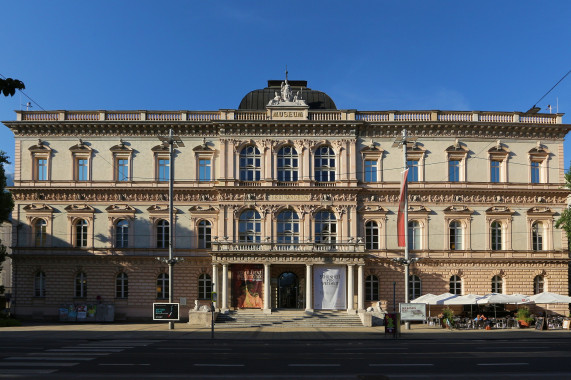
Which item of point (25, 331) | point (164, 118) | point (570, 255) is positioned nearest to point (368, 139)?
point (164, 118)

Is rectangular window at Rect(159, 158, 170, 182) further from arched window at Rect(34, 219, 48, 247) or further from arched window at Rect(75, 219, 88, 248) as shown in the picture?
arched window at Rect(34, 219, 48, 247)

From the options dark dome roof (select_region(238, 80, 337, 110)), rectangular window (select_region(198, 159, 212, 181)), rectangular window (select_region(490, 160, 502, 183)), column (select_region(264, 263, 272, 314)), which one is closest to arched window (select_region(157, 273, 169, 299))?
column (select_region(264, 263, 272, 314))

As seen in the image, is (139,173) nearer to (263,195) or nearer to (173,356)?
(263,195)

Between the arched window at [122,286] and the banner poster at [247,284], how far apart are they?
9663 mm

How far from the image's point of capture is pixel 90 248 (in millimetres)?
50031

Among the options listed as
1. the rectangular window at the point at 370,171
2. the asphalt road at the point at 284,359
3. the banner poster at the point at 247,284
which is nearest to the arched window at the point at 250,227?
the banner poster at the point at 247,284

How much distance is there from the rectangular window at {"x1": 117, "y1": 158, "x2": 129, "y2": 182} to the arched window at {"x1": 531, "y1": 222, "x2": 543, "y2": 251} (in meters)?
36.0

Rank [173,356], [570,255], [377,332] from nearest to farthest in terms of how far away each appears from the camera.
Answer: [173,356]
[377,332]
[570,255]

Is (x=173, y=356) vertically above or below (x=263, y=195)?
below

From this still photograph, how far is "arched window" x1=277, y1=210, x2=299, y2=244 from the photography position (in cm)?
4962

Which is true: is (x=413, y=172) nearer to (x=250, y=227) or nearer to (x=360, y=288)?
→ (x=360, y=288)

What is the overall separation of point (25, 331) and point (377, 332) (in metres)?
23.5

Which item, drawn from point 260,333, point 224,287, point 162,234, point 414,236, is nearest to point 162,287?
point 162,234

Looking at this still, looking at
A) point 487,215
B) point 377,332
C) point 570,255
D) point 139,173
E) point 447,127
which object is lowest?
point 377,332
